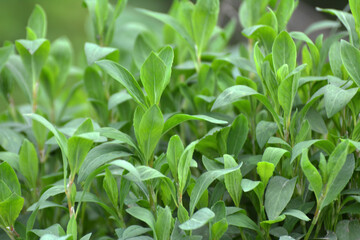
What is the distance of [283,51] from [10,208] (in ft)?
1.57

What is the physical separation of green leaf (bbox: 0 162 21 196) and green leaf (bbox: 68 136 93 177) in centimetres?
13

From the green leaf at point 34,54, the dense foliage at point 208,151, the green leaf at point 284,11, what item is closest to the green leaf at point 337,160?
the dense foliage at point 208,151

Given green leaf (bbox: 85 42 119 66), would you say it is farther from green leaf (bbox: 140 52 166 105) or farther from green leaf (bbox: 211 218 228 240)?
green leaf (bbox: 211 218 228 240)

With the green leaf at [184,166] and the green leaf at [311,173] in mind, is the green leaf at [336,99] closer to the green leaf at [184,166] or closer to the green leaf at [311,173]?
the green leaf at [311,173]

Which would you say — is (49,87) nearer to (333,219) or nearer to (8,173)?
(8,173)

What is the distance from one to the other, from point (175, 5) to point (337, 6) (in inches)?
52.1

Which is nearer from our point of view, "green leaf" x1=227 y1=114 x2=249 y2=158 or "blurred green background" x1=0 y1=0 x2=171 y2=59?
"green leaf" x1=227 y1=114 x2=249 y2=158

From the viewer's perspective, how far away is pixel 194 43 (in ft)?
3.06

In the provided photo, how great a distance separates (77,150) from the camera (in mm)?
638

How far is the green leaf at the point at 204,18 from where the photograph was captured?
0.88 m

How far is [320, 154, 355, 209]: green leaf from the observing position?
625 millimetres

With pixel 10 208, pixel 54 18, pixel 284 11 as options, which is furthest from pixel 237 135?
pixel 54 18

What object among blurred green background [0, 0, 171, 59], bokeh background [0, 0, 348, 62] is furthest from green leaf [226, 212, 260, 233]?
blurred green background [0, 0, 171, 59]

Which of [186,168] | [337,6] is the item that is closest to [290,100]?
[186,168]
